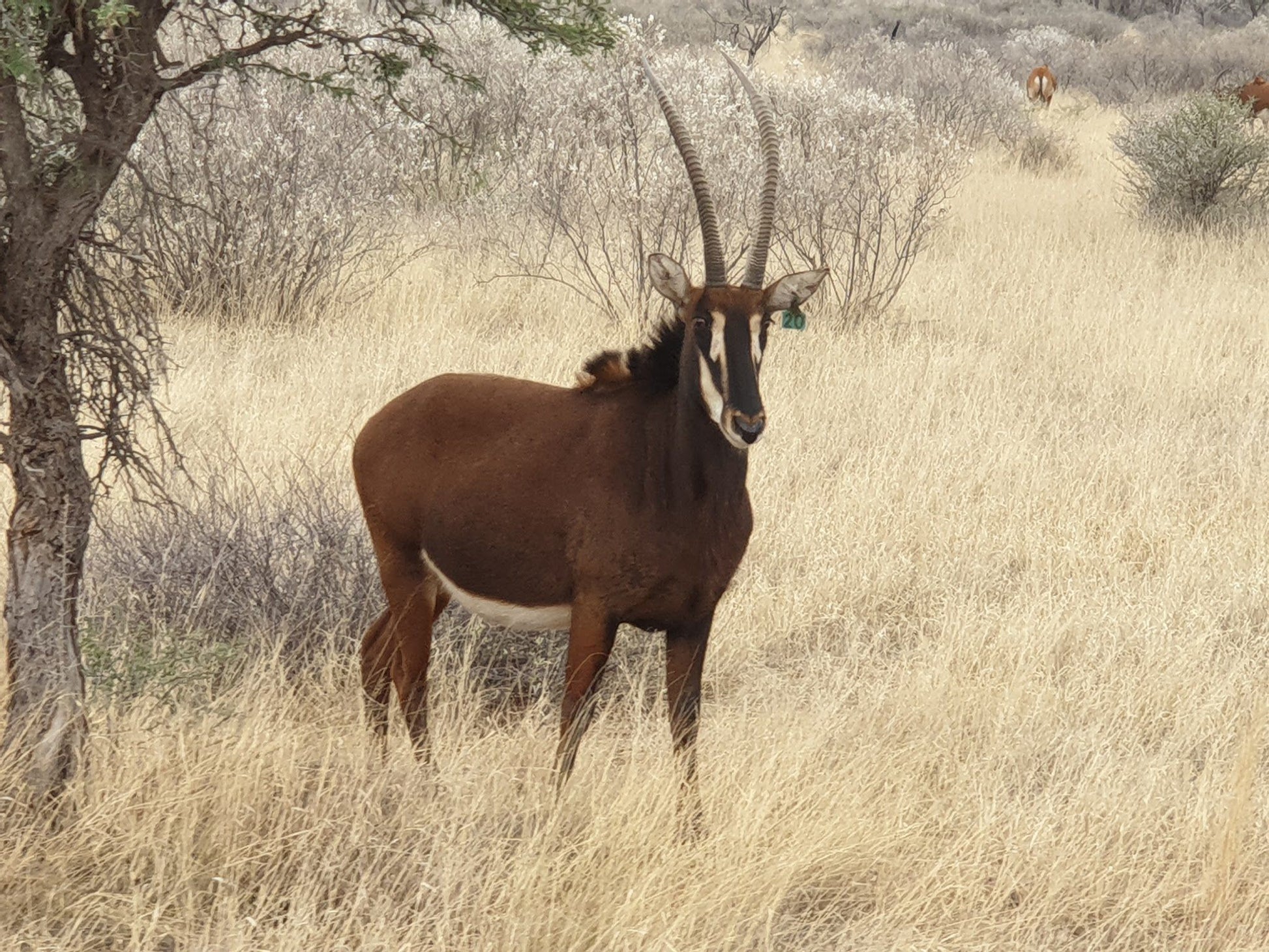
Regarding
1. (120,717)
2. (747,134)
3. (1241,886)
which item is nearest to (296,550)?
(120,717)

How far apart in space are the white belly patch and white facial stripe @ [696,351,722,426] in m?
0.60

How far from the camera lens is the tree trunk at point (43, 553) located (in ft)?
10.6

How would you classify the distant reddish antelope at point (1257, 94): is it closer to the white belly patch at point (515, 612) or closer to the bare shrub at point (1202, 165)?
the bare shrub at point (1202, 165)

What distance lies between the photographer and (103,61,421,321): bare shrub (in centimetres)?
869

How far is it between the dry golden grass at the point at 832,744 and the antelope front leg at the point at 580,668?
0.41 ft

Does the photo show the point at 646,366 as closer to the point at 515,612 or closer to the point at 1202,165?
the point at 515,612

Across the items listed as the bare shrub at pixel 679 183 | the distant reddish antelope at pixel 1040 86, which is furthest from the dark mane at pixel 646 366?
the distant reddish antelope at pixel 1040 86

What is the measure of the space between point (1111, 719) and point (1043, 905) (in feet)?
4.33

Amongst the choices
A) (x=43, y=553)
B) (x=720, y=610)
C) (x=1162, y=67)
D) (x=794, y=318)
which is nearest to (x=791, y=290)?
(x=794, y=318)

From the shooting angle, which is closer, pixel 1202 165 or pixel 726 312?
pixel 726 312

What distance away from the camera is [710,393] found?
3127 millimetres

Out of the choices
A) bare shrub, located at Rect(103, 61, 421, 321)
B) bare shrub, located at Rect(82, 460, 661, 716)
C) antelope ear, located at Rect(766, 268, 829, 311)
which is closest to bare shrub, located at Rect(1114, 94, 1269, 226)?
bare shrub, located at Rect(103, 61, 421, 321)

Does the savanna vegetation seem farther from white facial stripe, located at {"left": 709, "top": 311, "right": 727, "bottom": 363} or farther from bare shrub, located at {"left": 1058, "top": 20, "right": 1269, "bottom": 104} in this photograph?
bare shrub, located at {"left": 1058, "top": 20, "right": 1269, "bottom": 104}

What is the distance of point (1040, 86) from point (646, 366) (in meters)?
22.1
